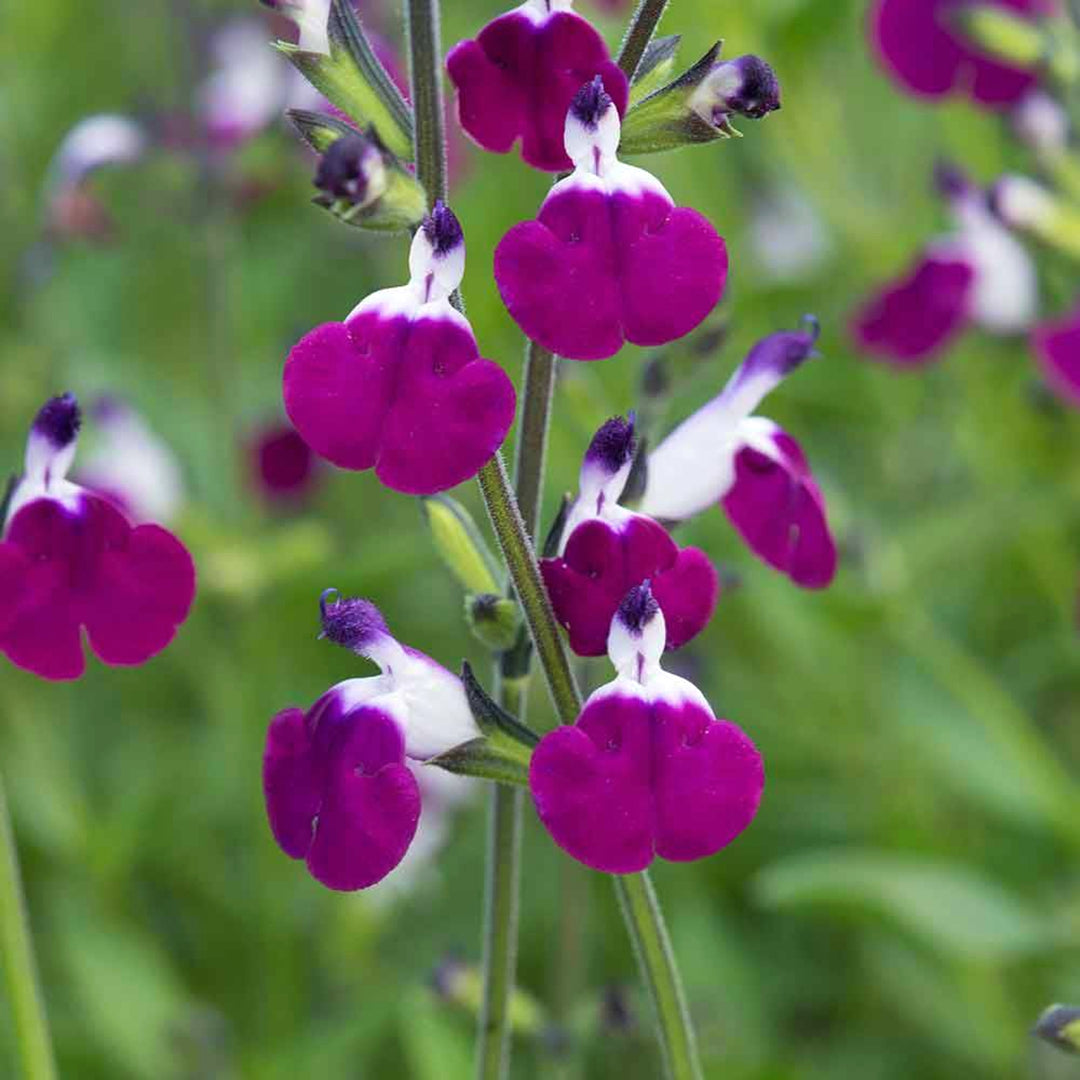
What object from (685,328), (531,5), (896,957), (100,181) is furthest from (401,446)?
(100,181)

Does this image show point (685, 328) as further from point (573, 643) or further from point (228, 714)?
point (228, 714)

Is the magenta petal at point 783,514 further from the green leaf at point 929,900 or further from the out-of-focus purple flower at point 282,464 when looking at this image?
the out-of-focus purple flower at point 282,464

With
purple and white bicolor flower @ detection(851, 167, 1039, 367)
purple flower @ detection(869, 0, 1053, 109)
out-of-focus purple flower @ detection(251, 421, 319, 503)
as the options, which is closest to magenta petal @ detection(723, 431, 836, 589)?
purple and white bicolor flower @ detection(851, 167, 1039, 367)

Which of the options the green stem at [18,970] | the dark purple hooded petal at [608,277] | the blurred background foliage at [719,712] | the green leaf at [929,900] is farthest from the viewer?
the blurred background foliage at [719,712]

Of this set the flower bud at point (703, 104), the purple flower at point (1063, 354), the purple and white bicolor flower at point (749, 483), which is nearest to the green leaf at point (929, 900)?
the purple flower at point (1063, 354)

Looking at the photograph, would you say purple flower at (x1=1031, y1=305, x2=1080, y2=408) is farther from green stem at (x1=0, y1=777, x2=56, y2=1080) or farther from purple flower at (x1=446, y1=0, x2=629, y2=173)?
green stem at (x1=0, y1=777, x2=56, y2=1080)

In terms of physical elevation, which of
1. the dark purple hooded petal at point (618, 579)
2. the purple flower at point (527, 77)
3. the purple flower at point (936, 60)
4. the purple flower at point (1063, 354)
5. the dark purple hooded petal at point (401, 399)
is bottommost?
the purple flower at point (1063, 354)

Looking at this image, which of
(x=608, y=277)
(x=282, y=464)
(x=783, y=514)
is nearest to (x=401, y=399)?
(x=608, y=277)
